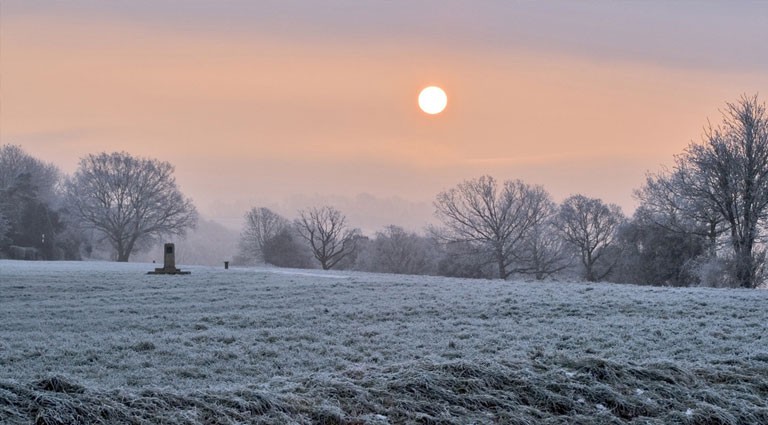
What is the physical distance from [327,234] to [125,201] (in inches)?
745

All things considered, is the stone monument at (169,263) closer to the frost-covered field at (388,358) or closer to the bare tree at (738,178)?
the frost-covered field at (388,358)

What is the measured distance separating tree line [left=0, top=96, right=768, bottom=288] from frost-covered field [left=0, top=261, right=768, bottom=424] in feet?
67.5

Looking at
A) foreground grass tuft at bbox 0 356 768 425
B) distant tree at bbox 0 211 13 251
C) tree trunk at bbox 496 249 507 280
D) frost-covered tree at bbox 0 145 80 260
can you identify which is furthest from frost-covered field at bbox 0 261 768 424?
frost-covered tree at bbox 0 145 80 260

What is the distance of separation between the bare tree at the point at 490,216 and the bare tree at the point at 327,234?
12798 millimetres

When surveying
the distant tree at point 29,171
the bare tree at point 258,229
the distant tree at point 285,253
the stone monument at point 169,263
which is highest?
the distant tree at point 29,171

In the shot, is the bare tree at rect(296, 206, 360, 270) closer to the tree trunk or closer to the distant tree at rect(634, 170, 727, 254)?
the tree trunk

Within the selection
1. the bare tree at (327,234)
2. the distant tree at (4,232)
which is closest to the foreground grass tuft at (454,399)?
the distant tree at (4,232)

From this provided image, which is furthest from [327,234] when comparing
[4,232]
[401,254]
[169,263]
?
[169,263]

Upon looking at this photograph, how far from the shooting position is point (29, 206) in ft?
188

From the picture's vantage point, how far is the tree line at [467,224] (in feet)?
117

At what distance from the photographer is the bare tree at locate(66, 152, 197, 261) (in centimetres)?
6106

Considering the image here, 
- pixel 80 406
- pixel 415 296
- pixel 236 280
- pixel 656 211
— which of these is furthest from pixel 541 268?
pixel 80 406

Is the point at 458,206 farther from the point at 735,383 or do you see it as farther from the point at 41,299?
the point at 735,383

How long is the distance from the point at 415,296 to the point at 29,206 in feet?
164
